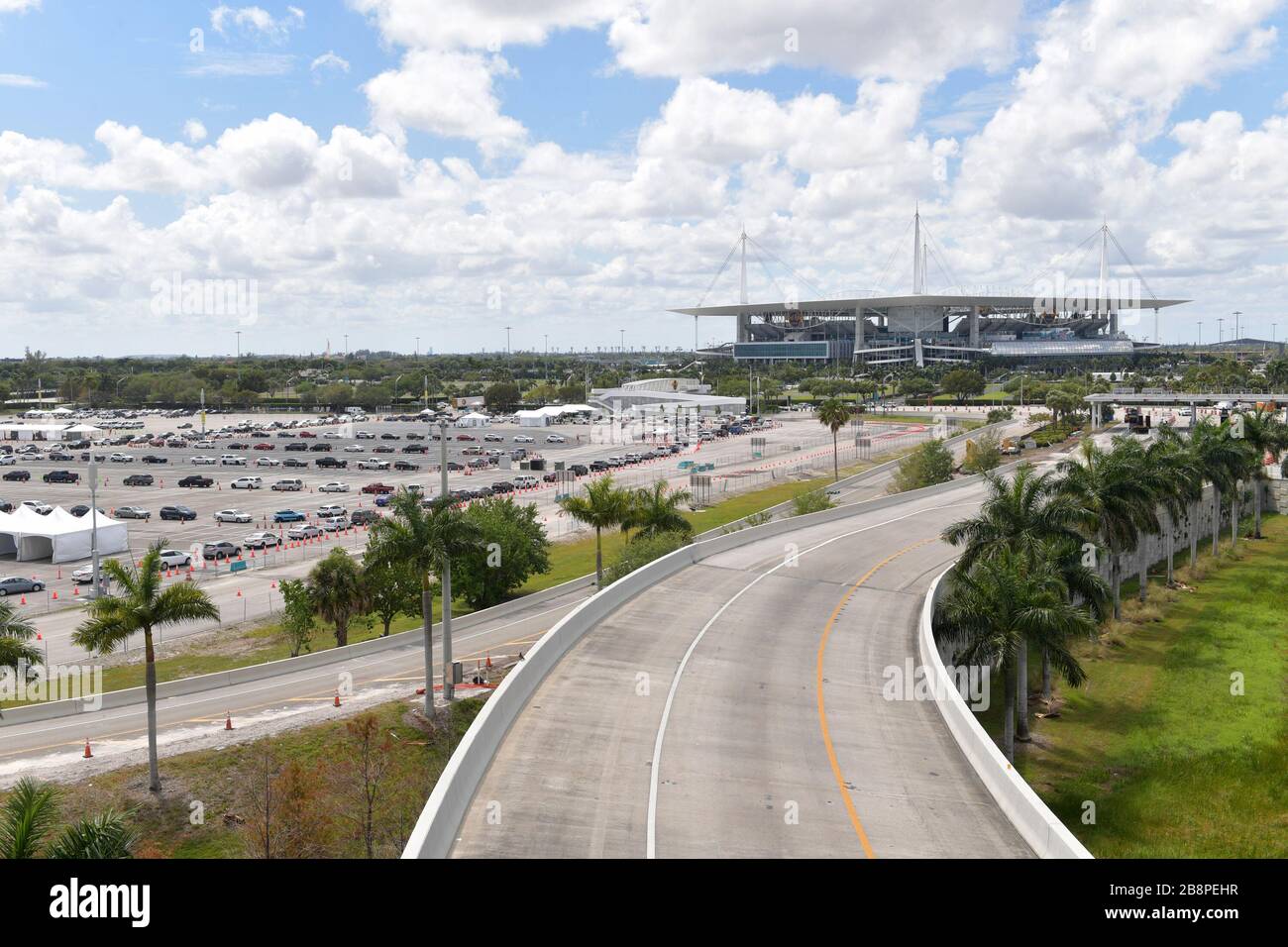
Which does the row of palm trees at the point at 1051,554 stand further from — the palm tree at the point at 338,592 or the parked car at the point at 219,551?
the parked car at the point at 219,551

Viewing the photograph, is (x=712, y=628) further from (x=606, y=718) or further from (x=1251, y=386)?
(x=1251, y=386)

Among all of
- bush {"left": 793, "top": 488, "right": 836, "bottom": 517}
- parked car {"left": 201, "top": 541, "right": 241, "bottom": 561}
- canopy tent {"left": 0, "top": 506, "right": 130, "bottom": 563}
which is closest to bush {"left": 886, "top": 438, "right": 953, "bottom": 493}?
bush {"left": 793, "top": 488, "right": 836, "bottom": 517}

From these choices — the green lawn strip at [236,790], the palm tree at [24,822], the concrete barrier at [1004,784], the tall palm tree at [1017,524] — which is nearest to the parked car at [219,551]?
the green lawn strip at [236,790]

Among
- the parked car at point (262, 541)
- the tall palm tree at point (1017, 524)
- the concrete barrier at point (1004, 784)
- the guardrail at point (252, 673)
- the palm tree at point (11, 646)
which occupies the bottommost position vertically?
the guardrail at point (252, 673)

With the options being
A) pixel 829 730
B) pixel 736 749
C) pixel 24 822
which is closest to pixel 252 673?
pixel 736 749

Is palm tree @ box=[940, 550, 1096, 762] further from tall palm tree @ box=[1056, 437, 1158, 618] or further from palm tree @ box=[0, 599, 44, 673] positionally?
palm tree @ box=[0, 599, 44, 673]

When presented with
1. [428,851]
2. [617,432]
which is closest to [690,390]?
[617,432]

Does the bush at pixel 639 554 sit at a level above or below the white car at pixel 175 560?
above
